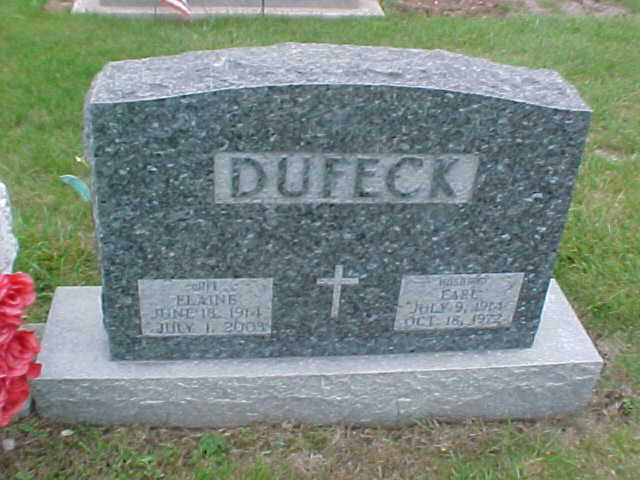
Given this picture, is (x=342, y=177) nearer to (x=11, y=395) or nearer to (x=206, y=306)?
(x=206, y=306)

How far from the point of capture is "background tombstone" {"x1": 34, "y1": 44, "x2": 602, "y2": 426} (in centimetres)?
216

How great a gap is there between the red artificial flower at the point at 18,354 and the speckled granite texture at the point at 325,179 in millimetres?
248

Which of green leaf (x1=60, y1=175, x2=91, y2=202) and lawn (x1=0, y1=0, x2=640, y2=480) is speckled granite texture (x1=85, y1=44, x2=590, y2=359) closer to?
lawn (x1=0, y1=0, x2=640, y2=480)

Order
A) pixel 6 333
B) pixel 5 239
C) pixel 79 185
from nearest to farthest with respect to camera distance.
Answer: pixel 6 333 → pixel 5 239 → pixel 79 185

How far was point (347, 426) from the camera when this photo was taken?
267 cm

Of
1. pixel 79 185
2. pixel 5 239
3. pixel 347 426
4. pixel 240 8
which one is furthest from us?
pixel 240 8

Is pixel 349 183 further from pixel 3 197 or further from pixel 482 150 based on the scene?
pixel 3 197

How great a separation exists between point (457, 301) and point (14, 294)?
1.32 metres

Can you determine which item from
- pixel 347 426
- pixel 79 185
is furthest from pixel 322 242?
pixel 79 185

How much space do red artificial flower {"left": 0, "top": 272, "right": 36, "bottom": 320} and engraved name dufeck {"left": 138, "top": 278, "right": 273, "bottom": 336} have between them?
1.03 ft

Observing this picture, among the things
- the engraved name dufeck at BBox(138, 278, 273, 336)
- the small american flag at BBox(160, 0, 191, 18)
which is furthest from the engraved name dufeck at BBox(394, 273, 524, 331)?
the small american flag at BBox(160, 0, 191, 18)

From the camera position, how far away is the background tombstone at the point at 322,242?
7.10 ft

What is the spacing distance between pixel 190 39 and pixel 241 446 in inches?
136

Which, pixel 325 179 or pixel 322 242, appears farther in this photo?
pixel 322 242
